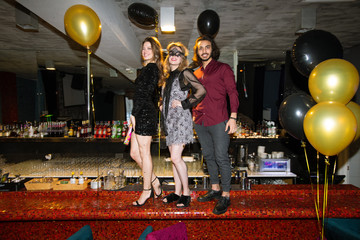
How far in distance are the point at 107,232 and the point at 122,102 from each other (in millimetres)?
5078

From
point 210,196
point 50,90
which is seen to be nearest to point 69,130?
point 50,90

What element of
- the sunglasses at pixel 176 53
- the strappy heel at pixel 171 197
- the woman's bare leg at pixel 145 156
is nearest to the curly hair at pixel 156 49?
the sunglasses at pixel 176 53

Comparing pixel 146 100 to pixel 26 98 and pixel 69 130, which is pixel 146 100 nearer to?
pixel 69 130

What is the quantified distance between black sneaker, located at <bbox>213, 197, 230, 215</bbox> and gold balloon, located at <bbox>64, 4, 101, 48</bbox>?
2.20 metres

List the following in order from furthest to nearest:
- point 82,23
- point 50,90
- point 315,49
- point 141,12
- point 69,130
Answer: point 50,90 < point 69,130 < point 141,12 < point 82,23 < point 315,49

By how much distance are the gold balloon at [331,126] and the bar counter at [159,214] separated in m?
0.70

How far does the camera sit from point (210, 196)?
221cm

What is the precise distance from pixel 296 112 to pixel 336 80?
18.4 inches

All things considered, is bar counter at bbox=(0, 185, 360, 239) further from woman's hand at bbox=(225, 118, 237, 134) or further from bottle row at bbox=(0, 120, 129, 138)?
bottle row at bbox=(0, 120, 129, 138)

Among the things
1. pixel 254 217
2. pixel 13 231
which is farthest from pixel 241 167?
pixel 13 231

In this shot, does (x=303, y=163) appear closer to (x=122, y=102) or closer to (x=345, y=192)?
(x=345, y=192)

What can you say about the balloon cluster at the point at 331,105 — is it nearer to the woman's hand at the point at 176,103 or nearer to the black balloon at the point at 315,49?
the black balloon at the point at 315,49

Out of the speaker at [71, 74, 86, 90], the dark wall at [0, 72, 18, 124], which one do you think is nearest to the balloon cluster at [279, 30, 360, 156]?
the speaker at [71, 74, 86, 90]

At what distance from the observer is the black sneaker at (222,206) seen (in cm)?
198
